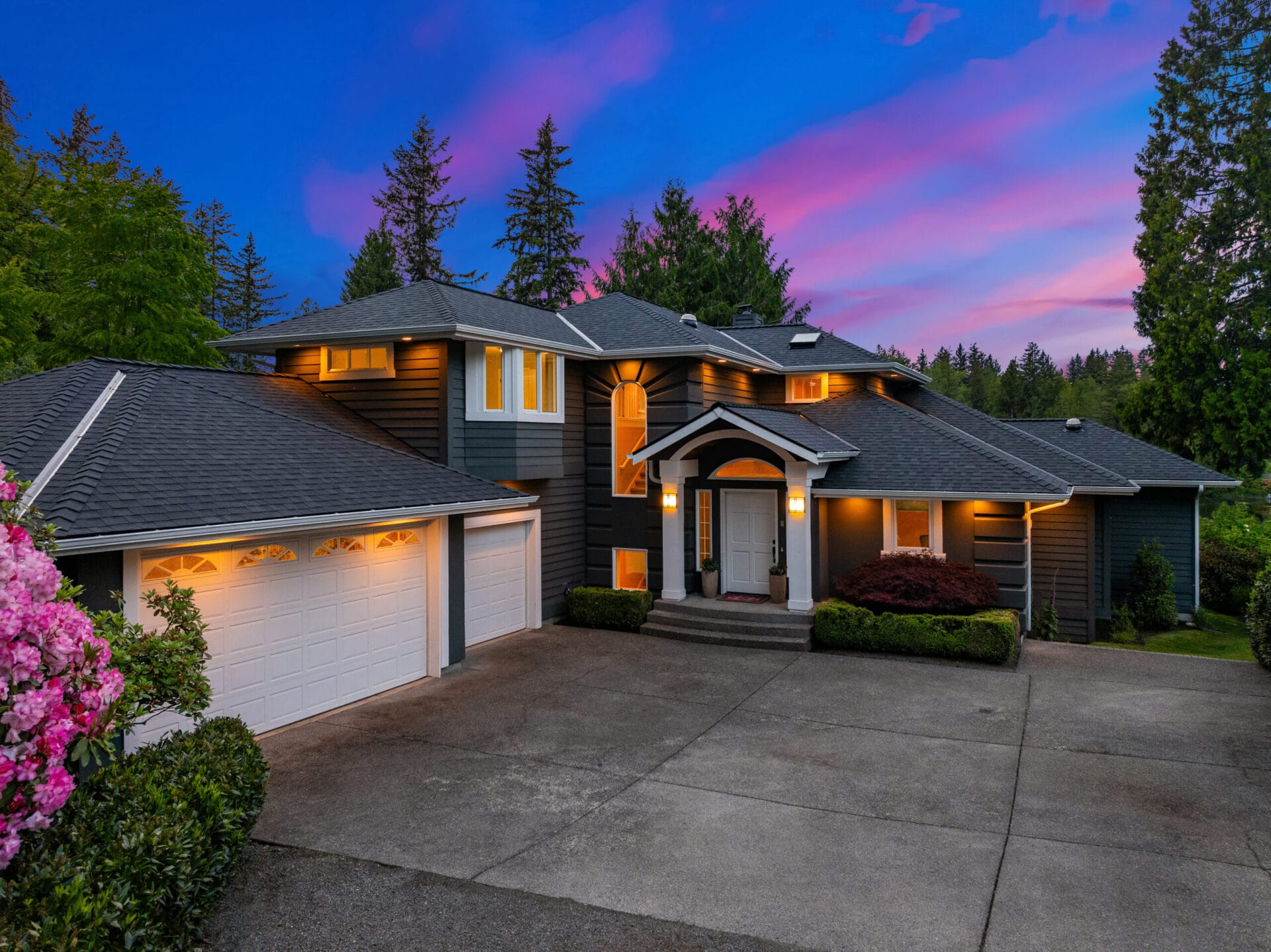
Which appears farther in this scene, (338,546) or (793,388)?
(793,388)

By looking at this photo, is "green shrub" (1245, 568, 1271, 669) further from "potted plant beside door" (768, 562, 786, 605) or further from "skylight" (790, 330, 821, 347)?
"skylight" (790, 330, 821, 347)

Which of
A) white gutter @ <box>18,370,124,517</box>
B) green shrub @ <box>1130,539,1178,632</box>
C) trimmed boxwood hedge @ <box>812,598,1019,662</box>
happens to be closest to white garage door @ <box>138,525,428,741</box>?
white gutter @ <box>18,370,124,517</box>

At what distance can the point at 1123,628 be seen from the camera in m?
16.1

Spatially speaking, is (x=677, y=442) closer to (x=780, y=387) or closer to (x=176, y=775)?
(x=780, y=387)

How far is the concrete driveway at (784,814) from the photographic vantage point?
502 cm

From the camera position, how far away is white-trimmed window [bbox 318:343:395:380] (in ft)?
41.7

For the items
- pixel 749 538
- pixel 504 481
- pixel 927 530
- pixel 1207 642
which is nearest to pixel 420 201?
pixel 504 481

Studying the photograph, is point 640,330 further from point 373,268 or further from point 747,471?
point 373,268

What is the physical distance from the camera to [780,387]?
17.8 meters

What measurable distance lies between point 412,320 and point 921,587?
939 cm

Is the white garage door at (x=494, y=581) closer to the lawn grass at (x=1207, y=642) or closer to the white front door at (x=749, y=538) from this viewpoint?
the white front door at (x=749, y=538)

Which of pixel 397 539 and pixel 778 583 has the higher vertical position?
pixel 397 539

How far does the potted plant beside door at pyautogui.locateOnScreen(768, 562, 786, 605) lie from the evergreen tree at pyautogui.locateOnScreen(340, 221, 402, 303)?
29.1 m

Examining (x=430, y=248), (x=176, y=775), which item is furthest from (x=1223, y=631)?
(x=430, y=248)
